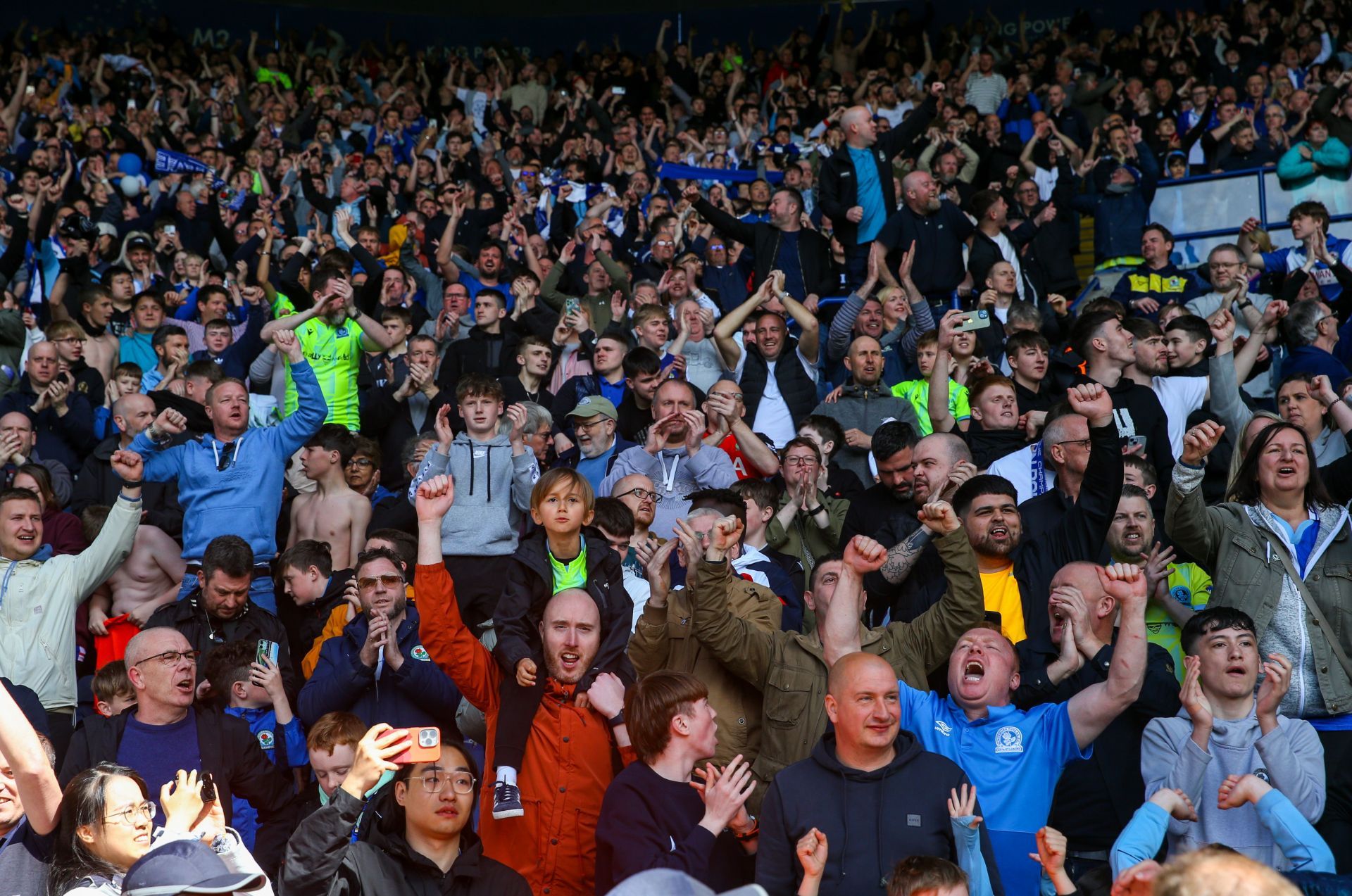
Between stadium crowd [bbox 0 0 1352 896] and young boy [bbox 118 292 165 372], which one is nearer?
stadium crowd [bbox 0 0 1352 896]

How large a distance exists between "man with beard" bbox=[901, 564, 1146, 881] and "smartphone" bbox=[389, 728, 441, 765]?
163 centimetres

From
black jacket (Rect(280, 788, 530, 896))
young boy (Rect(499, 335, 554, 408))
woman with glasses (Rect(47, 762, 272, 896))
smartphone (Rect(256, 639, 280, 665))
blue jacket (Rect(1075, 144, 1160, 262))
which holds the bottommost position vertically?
black jacket (Rect(280, 788, 530, 896))

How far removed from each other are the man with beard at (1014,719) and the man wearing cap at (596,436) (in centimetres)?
326

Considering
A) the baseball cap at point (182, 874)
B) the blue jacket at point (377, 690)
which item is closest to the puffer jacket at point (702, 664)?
the blue jacket at point (377, 690)

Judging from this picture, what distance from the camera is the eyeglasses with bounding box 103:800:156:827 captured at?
3855 millimetres

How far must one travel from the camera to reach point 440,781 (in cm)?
437

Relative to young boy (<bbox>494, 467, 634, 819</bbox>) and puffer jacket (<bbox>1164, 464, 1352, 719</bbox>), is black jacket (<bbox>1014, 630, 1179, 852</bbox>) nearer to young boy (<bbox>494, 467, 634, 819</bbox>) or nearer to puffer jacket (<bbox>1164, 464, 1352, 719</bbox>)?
puffer jacket (<bbox>1164, 464, 1352, 719</bbox>)

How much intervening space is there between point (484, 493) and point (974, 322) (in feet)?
9.28

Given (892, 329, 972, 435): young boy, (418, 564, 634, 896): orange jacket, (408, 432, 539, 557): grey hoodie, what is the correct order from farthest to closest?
(892, 329, 972, 435): young boy → (408, 432, 539, 557): grey hoodie → (418, 564, 634, 896): orange jacket

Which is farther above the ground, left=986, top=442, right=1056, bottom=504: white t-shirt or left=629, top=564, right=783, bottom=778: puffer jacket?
left=986, top=442, right=1056, bottom=504: white t-shirt

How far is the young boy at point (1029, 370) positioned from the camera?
762 centimetres

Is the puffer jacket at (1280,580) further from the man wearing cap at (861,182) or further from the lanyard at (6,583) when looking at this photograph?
the man wearing cap at (861,182)

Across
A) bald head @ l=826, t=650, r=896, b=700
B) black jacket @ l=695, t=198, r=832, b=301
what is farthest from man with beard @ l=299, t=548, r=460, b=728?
black jacket @ l=695, t=198, r=832, b=301

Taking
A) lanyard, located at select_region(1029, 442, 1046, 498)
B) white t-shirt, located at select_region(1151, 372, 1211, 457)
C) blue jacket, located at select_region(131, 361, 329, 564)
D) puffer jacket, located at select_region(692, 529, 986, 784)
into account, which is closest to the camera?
puffer jacket, located at select_region(692, 529, 986, 784)
